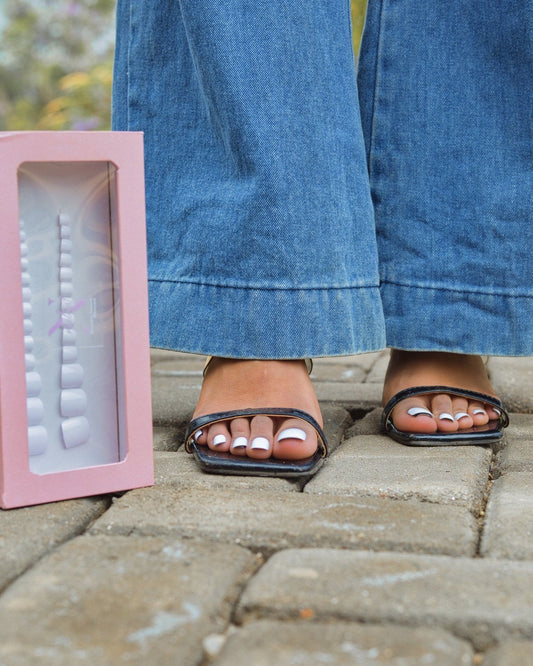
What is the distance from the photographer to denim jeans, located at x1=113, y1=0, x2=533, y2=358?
124 cm

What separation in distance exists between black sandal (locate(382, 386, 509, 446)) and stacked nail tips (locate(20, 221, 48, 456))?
0.57 m

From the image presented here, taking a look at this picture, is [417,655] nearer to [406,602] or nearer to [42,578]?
[406,602]

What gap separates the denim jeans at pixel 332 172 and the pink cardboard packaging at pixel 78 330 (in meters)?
0.20

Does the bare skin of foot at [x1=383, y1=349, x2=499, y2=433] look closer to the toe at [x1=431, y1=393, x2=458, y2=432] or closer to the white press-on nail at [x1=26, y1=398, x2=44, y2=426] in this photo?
the toe at [x1=431, y1=393, x2=458, y2=432]

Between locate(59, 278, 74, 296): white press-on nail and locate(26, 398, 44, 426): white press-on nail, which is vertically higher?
locate(59, 278, 74, 296): white press-on nail

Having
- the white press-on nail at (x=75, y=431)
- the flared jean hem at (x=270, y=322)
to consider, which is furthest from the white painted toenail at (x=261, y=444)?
the white press-on nail at (x=75, y=431)

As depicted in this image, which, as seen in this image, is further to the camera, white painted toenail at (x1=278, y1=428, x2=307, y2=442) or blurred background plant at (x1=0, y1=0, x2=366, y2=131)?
blurred background plant at (x1=0, y1=0, x2=366, y2=131)

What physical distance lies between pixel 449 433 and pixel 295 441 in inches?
11.4

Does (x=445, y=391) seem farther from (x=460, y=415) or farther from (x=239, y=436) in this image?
(x=239, y=436)

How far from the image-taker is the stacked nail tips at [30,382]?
1068mm

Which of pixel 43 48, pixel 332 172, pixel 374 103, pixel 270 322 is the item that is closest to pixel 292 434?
pixel 270 322

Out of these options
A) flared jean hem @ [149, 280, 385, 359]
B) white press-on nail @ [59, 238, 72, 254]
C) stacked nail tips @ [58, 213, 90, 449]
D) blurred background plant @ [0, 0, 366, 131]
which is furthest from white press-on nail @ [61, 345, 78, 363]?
blurred background plant @ [0, 0, 366, 131]

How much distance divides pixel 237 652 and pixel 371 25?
1.10 meters

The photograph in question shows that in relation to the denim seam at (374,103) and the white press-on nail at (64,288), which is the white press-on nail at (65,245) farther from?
the denim seam at (374,103)
